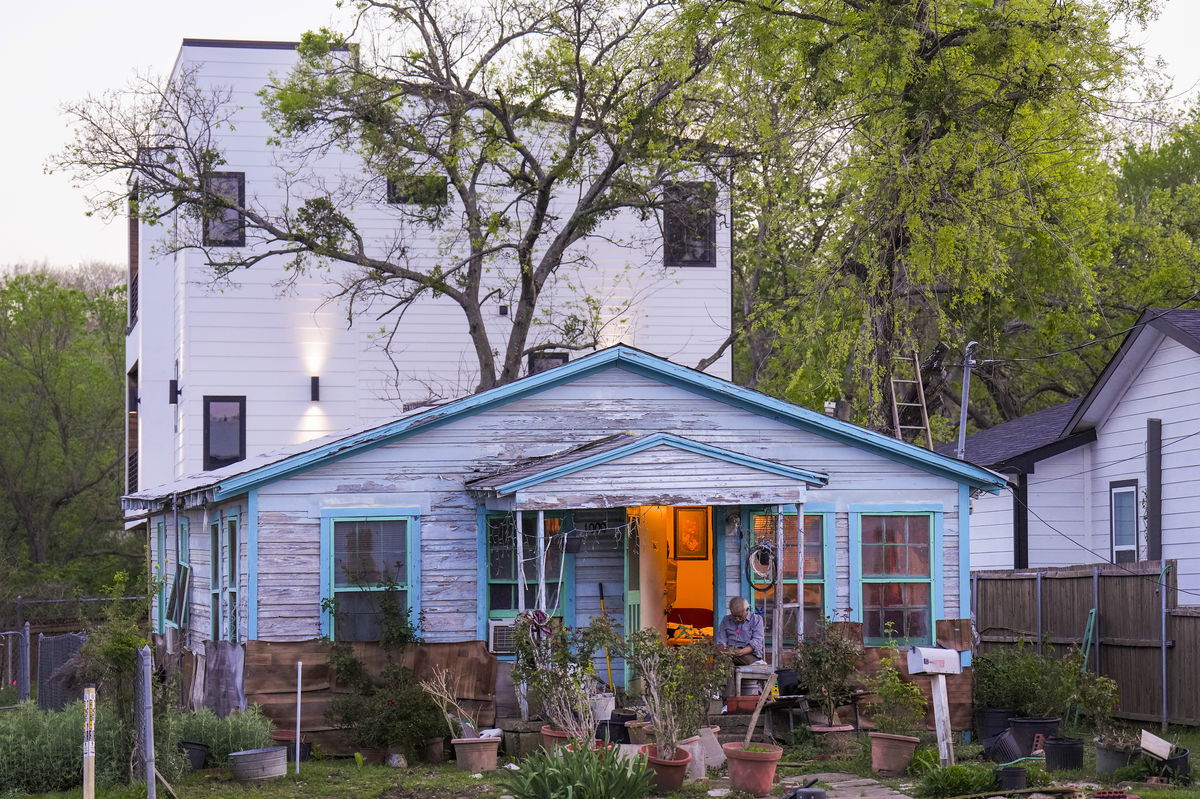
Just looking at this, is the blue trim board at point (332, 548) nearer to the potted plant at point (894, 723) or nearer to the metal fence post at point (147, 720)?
the metal fence post at point (147, 720)

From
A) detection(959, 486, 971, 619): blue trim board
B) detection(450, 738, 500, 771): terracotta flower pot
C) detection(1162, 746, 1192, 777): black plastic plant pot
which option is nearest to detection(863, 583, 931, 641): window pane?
detection(959, 486, 971, 619): blue trim board

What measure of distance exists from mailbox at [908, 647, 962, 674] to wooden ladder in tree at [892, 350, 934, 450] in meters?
9.09

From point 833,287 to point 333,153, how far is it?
10.8 m

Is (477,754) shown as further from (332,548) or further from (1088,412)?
(1088,412)

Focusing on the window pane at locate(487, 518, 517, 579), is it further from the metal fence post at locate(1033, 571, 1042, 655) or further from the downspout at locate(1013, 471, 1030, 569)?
the downspout at locate(1013, 471, 1030, 569)

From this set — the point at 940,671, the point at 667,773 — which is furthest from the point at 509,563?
the point at 940,671

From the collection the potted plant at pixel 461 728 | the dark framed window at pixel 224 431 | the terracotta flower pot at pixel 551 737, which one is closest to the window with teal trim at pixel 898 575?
the terracotta flower pot at pixel 551 737

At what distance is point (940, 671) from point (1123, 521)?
29.2ft

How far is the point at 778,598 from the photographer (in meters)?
15.7

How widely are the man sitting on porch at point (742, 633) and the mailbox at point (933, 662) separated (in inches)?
116

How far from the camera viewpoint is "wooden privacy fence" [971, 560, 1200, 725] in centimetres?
1609

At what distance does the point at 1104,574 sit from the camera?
58.0 feet

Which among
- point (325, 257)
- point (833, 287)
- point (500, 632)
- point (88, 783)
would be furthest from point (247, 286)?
point (88, 783)

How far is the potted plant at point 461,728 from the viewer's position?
14.0m
